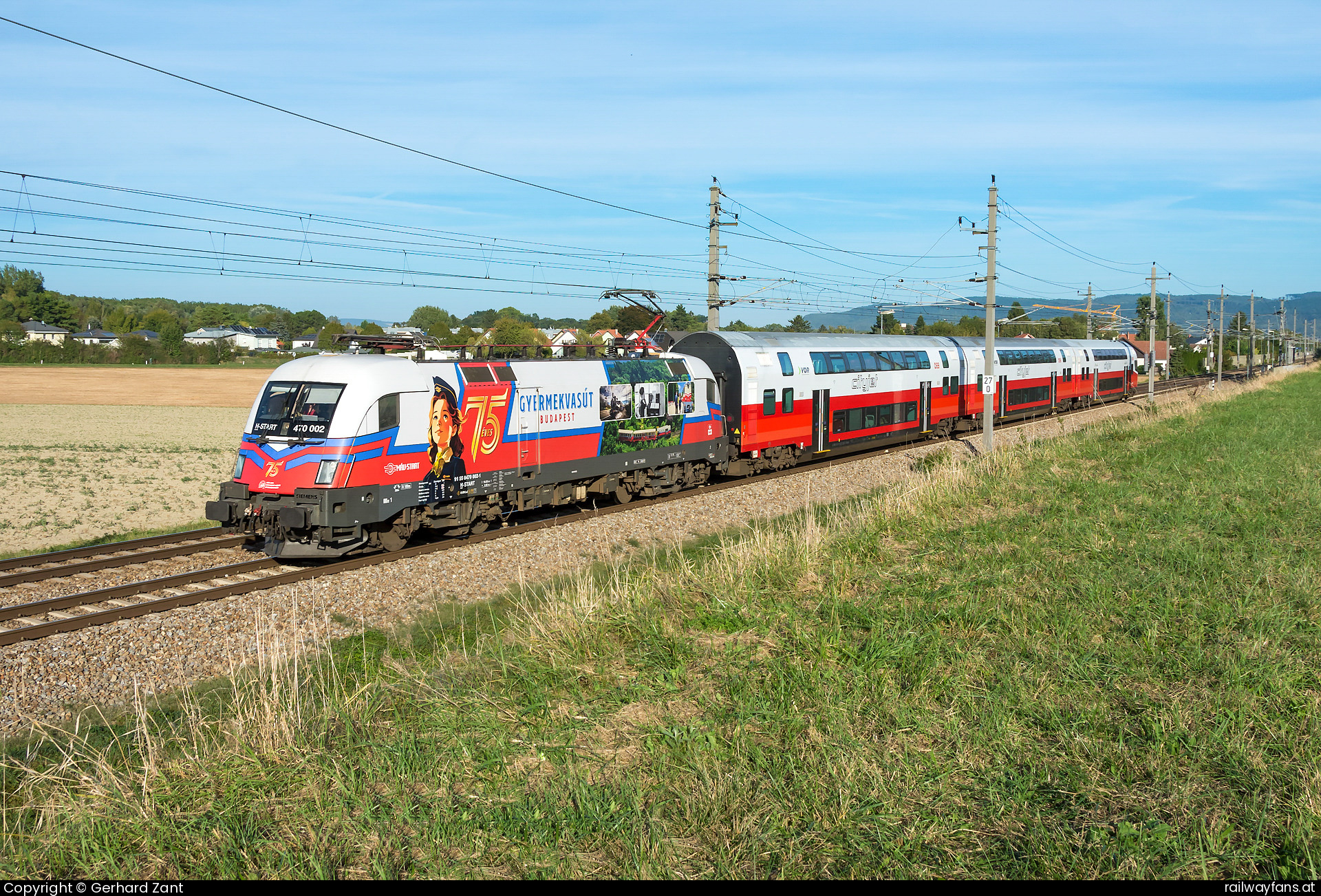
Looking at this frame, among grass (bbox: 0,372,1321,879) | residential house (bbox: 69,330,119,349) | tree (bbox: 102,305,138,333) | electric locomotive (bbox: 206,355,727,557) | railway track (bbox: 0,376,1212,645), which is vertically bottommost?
railway track (bbox: 0,376,1212,645)

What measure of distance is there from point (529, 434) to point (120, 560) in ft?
23.9

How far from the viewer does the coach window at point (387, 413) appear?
46.9ft

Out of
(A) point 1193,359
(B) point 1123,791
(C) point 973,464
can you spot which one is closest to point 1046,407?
(C) point 973,464

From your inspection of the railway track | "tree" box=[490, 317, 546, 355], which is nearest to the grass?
the railway track

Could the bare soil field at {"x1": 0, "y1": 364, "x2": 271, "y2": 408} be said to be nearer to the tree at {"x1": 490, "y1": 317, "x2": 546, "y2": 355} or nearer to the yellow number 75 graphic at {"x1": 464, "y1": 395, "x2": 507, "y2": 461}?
the tree at {"x1": 490, "y1": 317, "x2": 546, "y2": 355}

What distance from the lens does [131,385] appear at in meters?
66.4

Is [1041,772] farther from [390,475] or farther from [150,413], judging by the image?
[150,413]

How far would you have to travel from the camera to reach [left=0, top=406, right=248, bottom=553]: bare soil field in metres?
19.2

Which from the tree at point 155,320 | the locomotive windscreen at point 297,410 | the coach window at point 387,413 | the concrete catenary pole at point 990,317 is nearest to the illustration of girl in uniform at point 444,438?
the coach window at point 387,413

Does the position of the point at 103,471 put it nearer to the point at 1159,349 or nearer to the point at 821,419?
the point at 821,419

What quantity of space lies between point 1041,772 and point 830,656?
2437 mm

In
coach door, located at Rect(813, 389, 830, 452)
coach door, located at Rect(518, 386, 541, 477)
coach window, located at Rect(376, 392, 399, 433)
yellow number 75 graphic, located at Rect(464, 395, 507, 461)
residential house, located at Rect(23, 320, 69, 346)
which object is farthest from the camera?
residential house, located at Rect(23, 320, 69, 346)

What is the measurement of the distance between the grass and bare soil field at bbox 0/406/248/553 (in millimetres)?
11318

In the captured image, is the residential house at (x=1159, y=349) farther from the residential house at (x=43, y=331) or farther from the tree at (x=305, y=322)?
the residential house at (x=43, y=331)
